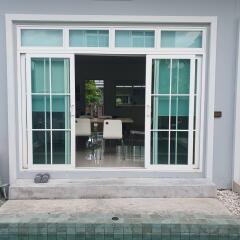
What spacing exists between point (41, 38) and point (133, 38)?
147cm

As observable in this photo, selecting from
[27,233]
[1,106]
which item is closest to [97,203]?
[27,233]

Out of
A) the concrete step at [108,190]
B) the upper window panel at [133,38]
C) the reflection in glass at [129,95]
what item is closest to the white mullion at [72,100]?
the concrete step at [108,190]

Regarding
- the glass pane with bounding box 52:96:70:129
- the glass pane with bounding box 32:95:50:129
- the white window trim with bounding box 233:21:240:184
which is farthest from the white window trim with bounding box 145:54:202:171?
the glass pane with bounding box 32:95:50:129

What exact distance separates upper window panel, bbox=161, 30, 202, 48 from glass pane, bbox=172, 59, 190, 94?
25 centimetres

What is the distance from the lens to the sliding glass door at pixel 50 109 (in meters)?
4.48

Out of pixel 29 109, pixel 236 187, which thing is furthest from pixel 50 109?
pixel 236 187

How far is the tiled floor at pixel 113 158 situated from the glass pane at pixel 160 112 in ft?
Result: 2.82

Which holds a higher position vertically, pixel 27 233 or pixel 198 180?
pixel 198 180

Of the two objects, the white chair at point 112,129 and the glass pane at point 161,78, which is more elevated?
the glass pane at point 161,78

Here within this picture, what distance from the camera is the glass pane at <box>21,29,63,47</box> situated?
4.43m

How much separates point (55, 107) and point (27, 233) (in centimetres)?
202

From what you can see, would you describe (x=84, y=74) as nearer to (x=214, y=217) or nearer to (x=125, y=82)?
(x=125, y=82)

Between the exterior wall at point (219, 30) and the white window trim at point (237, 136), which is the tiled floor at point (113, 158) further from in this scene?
the white window trim at point (237, 136)

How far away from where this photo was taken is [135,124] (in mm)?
10852
